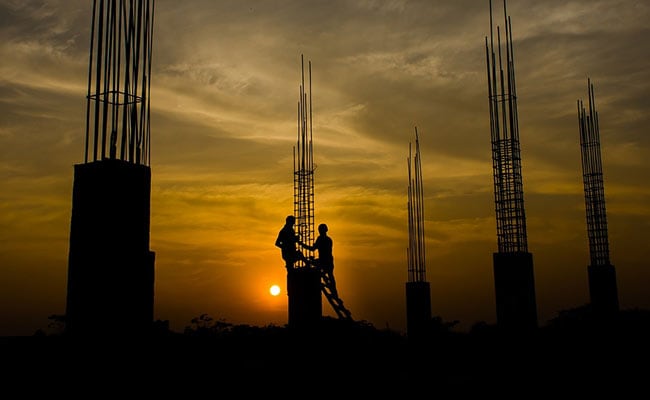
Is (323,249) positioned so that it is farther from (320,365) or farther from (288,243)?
(320,365)

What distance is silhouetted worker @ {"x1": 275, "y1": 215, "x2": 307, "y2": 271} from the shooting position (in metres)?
14.7

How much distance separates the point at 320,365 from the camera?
10.8m

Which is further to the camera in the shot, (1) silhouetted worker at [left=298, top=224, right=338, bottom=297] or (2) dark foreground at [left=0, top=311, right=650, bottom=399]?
(1) silhouetted worker at [left=298, top=224, right=338, bottom=297]

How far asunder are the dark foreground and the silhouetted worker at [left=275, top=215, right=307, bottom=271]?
1.54 meters

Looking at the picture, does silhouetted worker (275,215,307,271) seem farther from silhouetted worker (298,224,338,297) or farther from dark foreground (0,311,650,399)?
dark foreground (0,311,650,399)

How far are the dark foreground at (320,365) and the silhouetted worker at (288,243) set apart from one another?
154 centimetres

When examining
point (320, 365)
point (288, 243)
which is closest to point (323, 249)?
point (288, 243)

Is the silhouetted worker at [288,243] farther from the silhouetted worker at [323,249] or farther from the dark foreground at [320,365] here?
the dark foreground at [320,365]

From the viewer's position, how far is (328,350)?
41.1ft

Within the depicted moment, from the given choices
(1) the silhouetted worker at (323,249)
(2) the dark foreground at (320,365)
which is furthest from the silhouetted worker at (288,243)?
(2) the dark foreground at (320,365)

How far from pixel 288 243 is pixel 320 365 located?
4.45m

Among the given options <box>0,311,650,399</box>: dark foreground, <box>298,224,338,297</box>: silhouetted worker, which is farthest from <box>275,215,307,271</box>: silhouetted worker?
<box>0,311,650,399</box>: dark foreground

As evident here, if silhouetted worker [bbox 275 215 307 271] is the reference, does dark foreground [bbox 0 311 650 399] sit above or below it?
below

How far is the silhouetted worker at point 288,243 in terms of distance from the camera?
1474 centimetres
